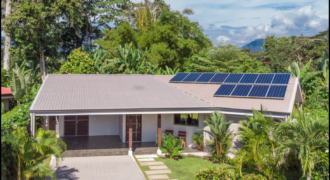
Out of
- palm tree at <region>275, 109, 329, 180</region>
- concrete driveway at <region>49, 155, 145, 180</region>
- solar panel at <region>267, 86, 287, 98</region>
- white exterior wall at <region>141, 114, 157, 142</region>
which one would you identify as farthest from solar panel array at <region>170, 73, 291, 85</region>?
concrete driveway at <region>49, 155, 145, 180</region>

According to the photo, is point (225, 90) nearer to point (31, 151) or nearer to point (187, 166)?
point (187, 166)

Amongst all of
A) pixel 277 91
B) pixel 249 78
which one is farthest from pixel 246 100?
pixel 249 78

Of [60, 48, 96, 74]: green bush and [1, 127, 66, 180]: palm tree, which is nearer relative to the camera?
[1, 127, 66, 180]: palm tree

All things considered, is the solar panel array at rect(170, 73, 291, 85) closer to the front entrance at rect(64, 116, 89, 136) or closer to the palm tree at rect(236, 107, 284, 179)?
the palm tree at rect(236, 107, 284, 179)

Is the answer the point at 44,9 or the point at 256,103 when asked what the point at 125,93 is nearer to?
the point at 256,103

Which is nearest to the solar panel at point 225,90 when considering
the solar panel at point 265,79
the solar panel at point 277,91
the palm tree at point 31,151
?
the solar panel at point 265,79

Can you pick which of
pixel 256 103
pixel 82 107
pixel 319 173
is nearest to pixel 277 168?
pixel 319 173
